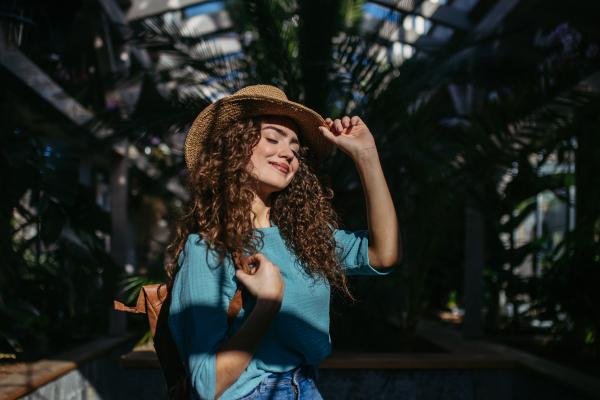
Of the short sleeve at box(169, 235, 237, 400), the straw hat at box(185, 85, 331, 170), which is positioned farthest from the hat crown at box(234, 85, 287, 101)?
the short sleeve at box(169, 235, 237, 400)

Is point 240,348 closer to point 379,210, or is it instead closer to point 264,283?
point 264,283

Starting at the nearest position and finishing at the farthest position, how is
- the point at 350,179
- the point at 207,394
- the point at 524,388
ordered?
1. the point at 207,394
2. the point at 524,388
3. the point at 350,179

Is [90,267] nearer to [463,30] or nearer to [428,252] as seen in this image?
[428,252]

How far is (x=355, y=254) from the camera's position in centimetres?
140

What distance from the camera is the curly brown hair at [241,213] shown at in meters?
1.19

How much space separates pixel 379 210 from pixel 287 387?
1.80 ft

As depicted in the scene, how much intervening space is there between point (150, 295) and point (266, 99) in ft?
2.17

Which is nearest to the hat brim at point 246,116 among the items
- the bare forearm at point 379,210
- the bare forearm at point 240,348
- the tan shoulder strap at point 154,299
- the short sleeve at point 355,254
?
the bare forearm at point 379,210

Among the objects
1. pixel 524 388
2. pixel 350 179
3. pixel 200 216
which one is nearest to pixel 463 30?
pixel 350 179

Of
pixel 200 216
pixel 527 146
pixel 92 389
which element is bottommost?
pixel 92 389

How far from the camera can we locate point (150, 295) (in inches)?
47.1

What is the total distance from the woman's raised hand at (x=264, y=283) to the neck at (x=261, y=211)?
321mm

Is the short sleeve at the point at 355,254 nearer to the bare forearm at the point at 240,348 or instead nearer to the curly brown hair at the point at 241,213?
the curly brown hair at the point at 241,213

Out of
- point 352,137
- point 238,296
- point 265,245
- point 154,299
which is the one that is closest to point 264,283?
point 238,296
